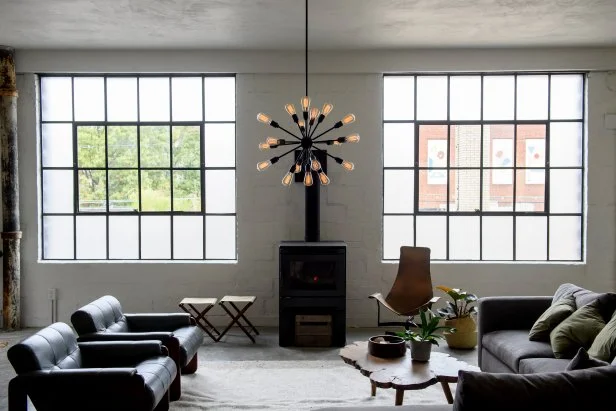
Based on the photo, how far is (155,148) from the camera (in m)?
7.34

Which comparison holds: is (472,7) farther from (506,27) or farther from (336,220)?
(336,220)

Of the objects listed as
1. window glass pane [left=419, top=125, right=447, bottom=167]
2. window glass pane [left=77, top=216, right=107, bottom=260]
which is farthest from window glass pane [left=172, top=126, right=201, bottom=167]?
window glass pane [left=419, top=125, right=447, bottom=167]

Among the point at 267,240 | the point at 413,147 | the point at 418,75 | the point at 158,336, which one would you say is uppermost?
the point at 418,75

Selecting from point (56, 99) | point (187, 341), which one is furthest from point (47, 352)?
point (56, 99)

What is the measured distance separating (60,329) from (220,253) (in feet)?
10.6

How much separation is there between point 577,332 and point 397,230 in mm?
3313

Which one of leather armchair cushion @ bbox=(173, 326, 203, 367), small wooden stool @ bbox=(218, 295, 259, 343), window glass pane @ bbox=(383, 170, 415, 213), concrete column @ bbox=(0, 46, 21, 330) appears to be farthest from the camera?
window glass pane @ bbox=(383, 170, 415, 213)

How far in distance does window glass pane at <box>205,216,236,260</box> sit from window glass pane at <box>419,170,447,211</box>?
7.85ft

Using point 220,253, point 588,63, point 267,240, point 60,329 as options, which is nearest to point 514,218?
point 588,63

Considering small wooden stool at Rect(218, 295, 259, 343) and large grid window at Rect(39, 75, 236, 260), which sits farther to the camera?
large grid window at Rect(39, 75, 236, 260)

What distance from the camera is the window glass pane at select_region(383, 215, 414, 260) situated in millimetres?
7344

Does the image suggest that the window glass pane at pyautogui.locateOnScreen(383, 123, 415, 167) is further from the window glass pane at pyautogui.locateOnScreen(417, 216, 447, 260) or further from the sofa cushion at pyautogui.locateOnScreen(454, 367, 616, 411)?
the sofa cushion at pyautogui.locateOnScreen(454, 367, 616, 411)

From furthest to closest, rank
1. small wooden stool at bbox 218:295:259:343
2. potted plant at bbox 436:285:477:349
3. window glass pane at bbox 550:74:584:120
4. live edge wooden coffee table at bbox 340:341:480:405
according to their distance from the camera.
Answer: window glass pane at bbox 550:74:584:120 < small wooden stool at bbox 218:295:259:343 < potted plant at bbox 436:285:477:349 < live edge wooden coffee table at bbox 340:341:480:405

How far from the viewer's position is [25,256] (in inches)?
285
